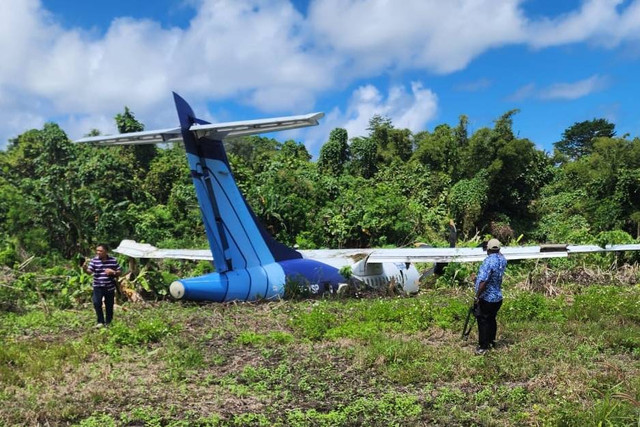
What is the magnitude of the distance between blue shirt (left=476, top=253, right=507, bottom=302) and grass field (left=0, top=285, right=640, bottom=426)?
783 mm

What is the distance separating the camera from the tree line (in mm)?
Result: 18734

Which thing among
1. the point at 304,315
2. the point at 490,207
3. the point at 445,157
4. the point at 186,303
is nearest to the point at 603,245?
the point at 304,315

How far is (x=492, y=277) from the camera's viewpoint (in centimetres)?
822

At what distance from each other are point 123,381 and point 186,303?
18.2ft

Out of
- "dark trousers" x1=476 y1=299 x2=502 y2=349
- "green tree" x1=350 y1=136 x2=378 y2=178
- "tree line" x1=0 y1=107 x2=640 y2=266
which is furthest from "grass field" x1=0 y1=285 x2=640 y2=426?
"green tree" x1=350 y1=136 x2=378 y2=178

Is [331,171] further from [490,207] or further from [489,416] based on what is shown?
[489,416]

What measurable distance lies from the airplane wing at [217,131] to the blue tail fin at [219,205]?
0.24 m

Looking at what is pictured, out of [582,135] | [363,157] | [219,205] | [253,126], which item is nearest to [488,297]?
[253,126]

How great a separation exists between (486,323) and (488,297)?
1.23ft

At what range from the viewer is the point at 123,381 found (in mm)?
6914

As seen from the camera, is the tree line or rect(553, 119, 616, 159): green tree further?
rect(553, 119, 616, 159): green tree

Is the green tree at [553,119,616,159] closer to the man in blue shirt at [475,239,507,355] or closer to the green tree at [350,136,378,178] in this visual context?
the green tree at [350,136,378,178]

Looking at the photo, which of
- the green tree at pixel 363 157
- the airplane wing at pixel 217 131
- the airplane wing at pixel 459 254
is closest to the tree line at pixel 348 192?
the green tree at pixel 363 157

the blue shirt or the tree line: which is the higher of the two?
the tree line
